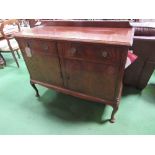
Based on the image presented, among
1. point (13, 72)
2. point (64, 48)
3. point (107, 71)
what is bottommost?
point (13, 72)

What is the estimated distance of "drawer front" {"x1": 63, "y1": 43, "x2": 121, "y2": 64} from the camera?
1.02 metres

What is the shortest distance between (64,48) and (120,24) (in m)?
0.60

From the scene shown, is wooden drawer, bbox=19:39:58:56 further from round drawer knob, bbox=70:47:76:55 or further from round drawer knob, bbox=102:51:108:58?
round drawer knob, bbox=102:51:108:58

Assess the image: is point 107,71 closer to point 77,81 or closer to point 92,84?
point 92,84

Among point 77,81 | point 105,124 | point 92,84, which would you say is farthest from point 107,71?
point 105,124

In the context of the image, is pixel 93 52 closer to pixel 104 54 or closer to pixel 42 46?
pixel 104 54

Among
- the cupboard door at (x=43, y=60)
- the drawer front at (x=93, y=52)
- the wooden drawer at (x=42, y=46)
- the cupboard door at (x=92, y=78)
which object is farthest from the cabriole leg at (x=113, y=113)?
the wooden drawer at (x=42, y=46)

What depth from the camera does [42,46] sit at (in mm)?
1280

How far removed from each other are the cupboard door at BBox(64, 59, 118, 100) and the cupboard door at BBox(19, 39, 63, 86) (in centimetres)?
12

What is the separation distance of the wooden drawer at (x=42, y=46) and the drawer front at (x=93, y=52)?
13cm

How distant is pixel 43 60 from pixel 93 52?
0.56 meters

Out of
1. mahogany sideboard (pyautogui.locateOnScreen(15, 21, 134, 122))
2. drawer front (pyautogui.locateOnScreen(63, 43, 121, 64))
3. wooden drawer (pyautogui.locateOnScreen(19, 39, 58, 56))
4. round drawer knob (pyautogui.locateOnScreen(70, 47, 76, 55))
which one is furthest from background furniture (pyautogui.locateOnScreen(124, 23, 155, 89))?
wooden drawer (pyautogui.locateOnScreen(19, 39, 58, 56))

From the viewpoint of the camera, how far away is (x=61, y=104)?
174cm

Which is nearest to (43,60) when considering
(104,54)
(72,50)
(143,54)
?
(72,50)
